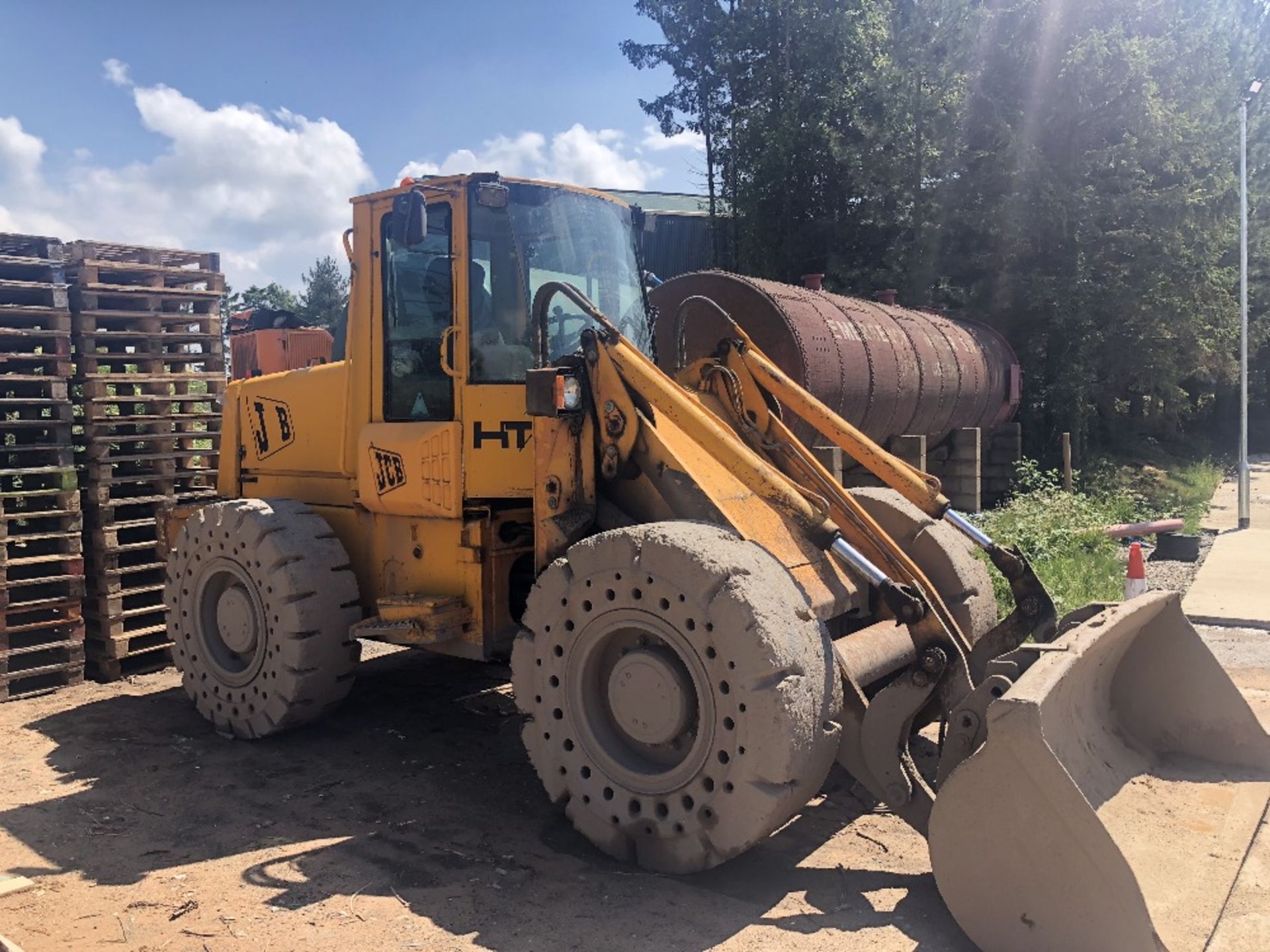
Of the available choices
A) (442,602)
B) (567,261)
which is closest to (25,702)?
(442,602)

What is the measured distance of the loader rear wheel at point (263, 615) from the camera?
17.7ft

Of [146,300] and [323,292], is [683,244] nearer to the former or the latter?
[146,300]

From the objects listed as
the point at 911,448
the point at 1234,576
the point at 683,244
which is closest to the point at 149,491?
the point at 911,448

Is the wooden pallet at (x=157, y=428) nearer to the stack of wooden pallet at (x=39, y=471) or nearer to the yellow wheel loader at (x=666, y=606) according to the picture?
the stack of wooden pallet at (x=39, y=471)

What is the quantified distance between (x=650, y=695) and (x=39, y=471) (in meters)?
5.33

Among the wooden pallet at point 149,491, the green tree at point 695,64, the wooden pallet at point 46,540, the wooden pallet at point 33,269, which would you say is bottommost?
the wooden pallet at point 46,540

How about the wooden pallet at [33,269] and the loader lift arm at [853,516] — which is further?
the wooden pallet at [33,269]

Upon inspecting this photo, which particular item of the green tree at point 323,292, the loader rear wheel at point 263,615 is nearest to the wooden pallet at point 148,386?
the loader rear wheel at point 263,615

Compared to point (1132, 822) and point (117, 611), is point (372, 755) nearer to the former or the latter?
point (117, 611)

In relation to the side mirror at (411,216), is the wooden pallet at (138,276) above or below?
above

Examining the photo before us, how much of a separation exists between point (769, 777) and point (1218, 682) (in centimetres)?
241

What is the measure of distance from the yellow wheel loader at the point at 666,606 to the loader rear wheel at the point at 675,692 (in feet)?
0.04

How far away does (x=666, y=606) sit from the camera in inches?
153

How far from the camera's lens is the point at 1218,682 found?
15.0 ft
